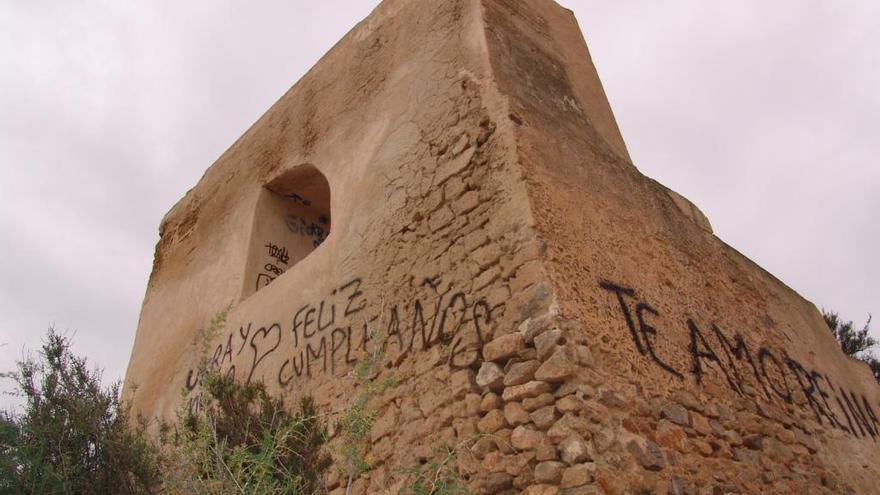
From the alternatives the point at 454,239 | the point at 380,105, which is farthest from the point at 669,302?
the point at 380,105

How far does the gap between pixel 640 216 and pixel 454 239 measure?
1.32 metres

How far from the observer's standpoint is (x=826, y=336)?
5953 mm

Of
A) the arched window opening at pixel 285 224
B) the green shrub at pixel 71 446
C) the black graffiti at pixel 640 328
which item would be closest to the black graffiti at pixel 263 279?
the arched window opening at pixel 285 224

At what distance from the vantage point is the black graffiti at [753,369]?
354cm

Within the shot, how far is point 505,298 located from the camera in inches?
133

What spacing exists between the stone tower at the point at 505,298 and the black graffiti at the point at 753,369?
0.06ft

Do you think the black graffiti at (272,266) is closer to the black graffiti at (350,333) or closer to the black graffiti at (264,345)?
the black graffiti at (350,333)

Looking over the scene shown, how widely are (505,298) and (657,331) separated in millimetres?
899

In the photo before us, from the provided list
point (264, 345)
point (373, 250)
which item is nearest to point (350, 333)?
point (373, 250)

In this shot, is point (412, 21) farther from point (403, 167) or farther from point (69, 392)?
point (69, 392)

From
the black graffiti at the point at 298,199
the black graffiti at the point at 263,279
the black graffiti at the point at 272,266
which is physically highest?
the black graffiti at the point at 298,199

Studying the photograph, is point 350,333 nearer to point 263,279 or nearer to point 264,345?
point 264,345

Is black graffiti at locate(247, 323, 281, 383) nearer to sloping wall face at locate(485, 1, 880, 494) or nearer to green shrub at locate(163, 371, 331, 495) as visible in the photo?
green shrub at locate(163, 371, 331, 495)

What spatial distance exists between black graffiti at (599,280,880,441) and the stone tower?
20mm
